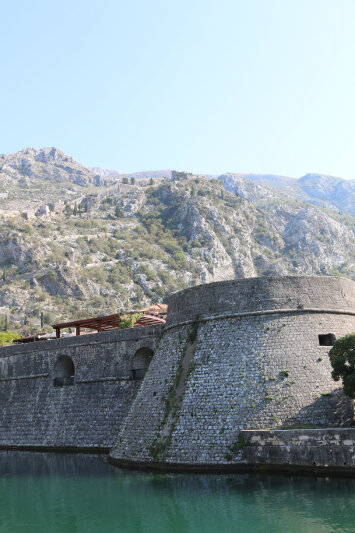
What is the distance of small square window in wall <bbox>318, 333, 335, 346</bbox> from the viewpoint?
2095 centimetres

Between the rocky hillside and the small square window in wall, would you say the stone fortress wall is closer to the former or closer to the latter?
the small square window in wall

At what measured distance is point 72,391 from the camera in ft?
97.5

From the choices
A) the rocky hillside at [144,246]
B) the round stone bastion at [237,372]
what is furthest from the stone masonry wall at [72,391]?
the rocky hillside at [144,246]

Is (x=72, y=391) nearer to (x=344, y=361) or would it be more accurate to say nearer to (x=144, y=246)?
(x=344, y=361)

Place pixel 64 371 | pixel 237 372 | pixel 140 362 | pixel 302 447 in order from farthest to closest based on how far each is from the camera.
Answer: pixel 64 371
pixel 140 362
pixel 237 372
pixel 302 447

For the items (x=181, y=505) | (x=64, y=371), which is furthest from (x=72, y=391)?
(x=181, y=505)

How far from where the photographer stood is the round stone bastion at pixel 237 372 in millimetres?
18578

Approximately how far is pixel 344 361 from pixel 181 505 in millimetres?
7335

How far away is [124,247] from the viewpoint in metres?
121

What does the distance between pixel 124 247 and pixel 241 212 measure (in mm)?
35717

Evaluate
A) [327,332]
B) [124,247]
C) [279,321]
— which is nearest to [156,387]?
[279,321]

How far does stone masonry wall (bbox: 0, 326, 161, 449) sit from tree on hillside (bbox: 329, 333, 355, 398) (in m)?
10.0

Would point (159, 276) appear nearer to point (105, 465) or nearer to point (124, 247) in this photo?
point (124, 247)

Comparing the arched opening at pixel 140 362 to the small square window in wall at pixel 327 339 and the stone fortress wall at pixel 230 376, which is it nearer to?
the stone fortress wall at pixel 230 376
